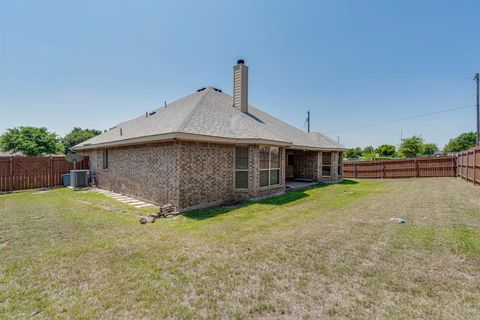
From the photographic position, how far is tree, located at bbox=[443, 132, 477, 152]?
55.7m

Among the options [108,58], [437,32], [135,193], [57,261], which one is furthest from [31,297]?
[437,32]

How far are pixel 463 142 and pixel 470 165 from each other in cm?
6200

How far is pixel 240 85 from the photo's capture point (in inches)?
487

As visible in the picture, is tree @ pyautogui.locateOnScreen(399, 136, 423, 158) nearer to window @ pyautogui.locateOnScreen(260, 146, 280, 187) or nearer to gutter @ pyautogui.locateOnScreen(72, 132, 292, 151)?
window @ pyautogui.locateOnScreen(260, 146, 280, 187)

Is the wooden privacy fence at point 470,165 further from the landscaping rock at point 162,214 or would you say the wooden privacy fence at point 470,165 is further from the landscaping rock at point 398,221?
the landscaping rock at point 162,214

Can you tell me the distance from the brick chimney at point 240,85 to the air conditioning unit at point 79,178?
10563 mm

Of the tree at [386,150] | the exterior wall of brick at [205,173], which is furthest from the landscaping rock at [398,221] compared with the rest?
the tree at [386,150]

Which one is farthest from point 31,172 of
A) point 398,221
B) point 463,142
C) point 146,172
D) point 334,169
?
point 463,142

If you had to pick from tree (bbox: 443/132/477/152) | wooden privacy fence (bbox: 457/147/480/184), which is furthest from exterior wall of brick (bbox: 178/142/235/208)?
tree (bbox: 443/132/477/152)

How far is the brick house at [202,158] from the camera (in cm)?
786

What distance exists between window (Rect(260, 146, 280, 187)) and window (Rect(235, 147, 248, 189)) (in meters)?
0.77

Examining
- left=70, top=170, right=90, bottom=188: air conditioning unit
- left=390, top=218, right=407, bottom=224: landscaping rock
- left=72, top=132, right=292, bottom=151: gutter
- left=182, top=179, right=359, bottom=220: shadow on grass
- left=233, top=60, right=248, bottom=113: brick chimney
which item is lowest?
left=182, top=179, right=359, bottom=220: shadow on grass

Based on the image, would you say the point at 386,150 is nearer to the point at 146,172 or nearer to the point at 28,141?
the point at 146,172

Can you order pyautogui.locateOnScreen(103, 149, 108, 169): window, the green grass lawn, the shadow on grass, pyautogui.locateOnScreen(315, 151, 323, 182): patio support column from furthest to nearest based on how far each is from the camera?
pyautogui.locateOnScreen(315, 151, 323, 182): patio support column < pyautogui.locateOnScreen(103, 149, 108, 169): window < the shadow on grass < the green grass lawn
